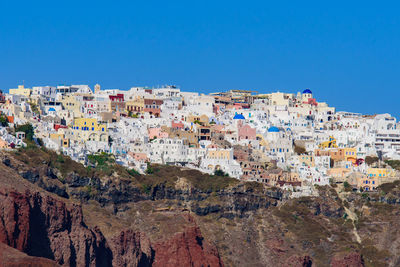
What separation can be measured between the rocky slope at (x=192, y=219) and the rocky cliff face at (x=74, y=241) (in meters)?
0.10

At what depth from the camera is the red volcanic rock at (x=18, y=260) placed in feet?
290

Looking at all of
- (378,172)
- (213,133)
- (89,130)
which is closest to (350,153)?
(378,172)

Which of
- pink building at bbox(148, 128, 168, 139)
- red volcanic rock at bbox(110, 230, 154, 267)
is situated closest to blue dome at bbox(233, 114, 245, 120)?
pink building at bbox(148, 128, 168, 139)

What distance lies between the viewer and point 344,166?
13962 centimetres

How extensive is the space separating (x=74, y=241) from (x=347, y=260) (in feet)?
99.1

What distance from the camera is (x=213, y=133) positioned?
144 m

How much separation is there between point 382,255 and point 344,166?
16.7 meters

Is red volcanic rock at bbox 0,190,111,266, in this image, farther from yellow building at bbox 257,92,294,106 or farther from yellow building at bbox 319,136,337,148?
yellow building at bbox 257,92,294,106

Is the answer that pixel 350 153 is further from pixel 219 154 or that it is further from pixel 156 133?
pixel 156 133

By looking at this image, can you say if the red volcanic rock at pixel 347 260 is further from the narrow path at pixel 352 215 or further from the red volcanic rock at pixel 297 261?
the narrow path at pixel 352 215

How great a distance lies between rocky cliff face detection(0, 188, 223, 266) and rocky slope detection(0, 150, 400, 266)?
0.10 metres

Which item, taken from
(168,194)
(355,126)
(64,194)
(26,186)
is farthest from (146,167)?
(355,126)

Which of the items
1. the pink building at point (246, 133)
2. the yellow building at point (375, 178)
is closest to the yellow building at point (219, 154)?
the pink building at point (246, 133)

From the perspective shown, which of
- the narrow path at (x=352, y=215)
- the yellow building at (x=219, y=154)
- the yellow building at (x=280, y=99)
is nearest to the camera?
the narrow path at (x=352, y=215)
